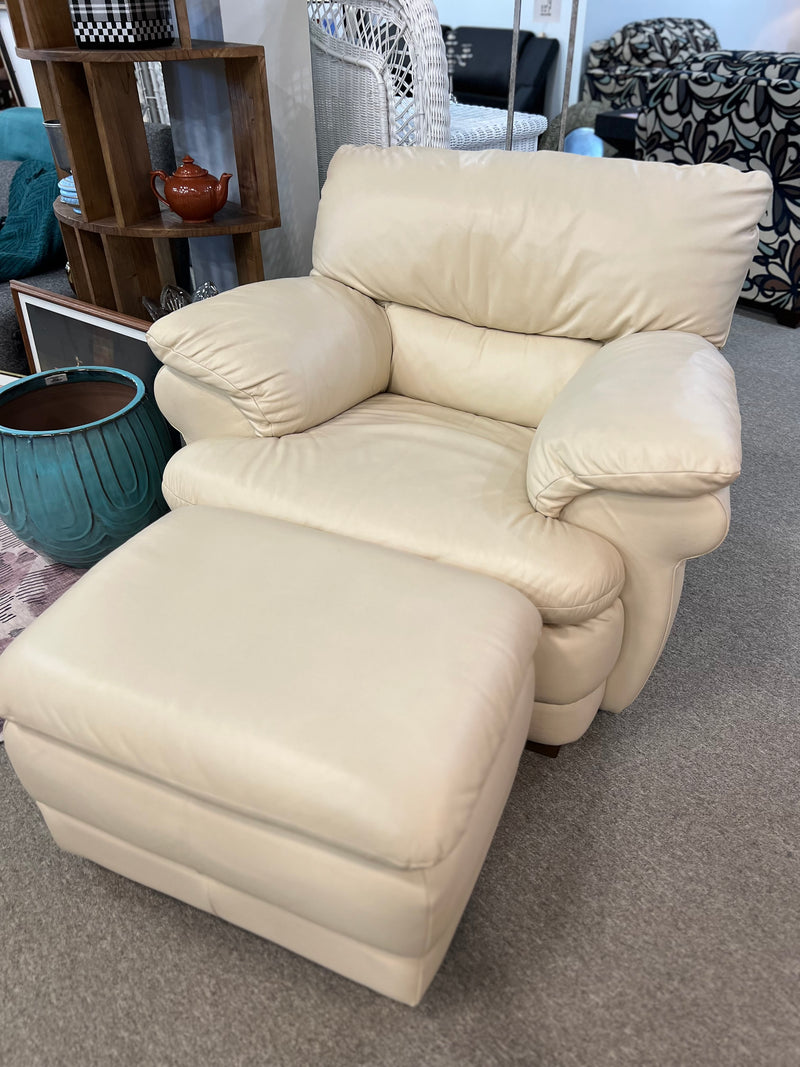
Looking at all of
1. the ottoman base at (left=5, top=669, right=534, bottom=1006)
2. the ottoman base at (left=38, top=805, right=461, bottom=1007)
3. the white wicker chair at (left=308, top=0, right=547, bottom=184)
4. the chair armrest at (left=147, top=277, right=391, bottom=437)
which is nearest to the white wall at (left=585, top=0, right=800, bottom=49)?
the white wicker chair at (left=308, top=0, right=547, bottom=184)

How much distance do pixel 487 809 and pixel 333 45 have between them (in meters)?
2.10

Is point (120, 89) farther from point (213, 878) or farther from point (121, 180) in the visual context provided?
point (213, 878)

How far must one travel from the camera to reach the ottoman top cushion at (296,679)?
0.82 metres

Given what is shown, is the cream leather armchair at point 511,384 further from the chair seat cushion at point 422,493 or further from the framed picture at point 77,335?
the framed picture at point 77,335

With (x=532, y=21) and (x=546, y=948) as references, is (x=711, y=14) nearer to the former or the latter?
(x=532, y=21)

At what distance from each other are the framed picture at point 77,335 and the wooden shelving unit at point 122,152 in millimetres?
80

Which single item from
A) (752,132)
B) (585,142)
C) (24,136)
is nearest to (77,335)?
(24,136)

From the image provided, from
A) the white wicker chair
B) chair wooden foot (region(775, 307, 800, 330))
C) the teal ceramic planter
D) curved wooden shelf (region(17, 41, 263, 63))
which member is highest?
curved wooden shelf (region(17, 41, 263, 63))

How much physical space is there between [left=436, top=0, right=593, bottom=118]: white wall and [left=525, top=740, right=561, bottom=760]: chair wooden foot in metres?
5.05

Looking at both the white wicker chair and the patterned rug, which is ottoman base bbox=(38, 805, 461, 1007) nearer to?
the patterned rug

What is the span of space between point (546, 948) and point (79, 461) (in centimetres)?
121

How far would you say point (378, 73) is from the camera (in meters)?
2.10

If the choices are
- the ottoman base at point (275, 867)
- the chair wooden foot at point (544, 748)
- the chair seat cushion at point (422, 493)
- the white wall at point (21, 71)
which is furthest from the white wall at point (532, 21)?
the ottoman base at point (275, 867)

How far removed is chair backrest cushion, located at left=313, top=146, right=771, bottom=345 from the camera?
136cm
